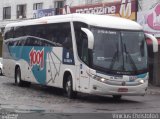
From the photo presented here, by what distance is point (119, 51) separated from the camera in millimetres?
18562

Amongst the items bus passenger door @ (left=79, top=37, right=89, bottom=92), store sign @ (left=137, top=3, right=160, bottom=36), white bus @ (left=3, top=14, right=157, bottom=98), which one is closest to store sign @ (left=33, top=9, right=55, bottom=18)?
store sign @ (left=137, top=3, right=160, bottom=36)

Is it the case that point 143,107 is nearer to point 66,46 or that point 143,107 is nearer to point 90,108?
point 90,108

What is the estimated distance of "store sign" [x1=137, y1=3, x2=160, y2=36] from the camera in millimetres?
27516

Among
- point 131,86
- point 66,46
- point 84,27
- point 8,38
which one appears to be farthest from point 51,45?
point 8,38

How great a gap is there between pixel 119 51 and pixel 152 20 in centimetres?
986

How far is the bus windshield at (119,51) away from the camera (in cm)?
1830

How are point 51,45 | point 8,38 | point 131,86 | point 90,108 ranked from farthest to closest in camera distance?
1. point 8,38
2. point 51,45
3. point 131,86
4. point 90,108

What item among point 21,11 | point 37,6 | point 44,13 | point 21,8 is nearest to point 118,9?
point 44,13

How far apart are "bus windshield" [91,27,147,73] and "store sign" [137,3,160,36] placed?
8656 millimetres

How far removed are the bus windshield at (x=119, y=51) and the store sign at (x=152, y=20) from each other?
28.4ft

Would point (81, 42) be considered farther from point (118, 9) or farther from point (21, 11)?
point (21, 11)

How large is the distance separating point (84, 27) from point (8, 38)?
32.5ft

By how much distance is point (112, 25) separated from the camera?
18.8 m

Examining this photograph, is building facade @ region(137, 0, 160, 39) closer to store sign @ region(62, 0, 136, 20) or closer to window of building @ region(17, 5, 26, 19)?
store sign @ region(62, 0, 136, 20)
